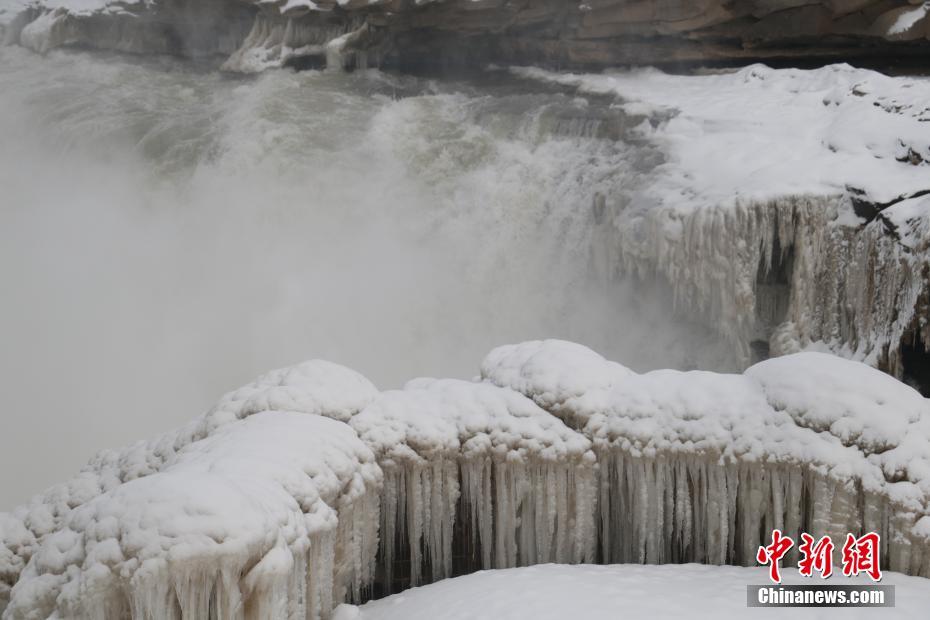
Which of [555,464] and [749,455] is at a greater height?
[749,455]

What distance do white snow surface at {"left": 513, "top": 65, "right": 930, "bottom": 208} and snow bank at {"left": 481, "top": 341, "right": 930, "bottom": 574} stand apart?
13.0 feet


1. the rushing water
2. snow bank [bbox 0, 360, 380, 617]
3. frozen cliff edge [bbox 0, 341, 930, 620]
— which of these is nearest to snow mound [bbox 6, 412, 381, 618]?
frozen cliff edge [bbox 0, 341, 930, 620]

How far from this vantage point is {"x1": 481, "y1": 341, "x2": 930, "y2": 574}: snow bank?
4.70m

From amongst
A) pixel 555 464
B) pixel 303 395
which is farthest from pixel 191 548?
pixel 555 464

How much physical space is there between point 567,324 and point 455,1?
597 centimetres

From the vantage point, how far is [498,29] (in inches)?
583

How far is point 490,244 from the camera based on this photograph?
473 inches

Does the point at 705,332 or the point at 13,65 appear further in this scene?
the point at 13,65

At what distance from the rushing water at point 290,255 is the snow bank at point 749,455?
16.6 feet

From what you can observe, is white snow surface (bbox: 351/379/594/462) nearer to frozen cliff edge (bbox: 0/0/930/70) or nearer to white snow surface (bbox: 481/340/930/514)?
white snow surface (bbox: 481/340/930/514)

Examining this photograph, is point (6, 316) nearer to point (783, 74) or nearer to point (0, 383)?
point (0, 383)

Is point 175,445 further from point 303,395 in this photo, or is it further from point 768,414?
point 768,414

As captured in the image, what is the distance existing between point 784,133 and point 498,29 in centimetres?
623

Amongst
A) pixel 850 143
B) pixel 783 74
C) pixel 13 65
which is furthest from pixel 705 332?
pixel 13 65
